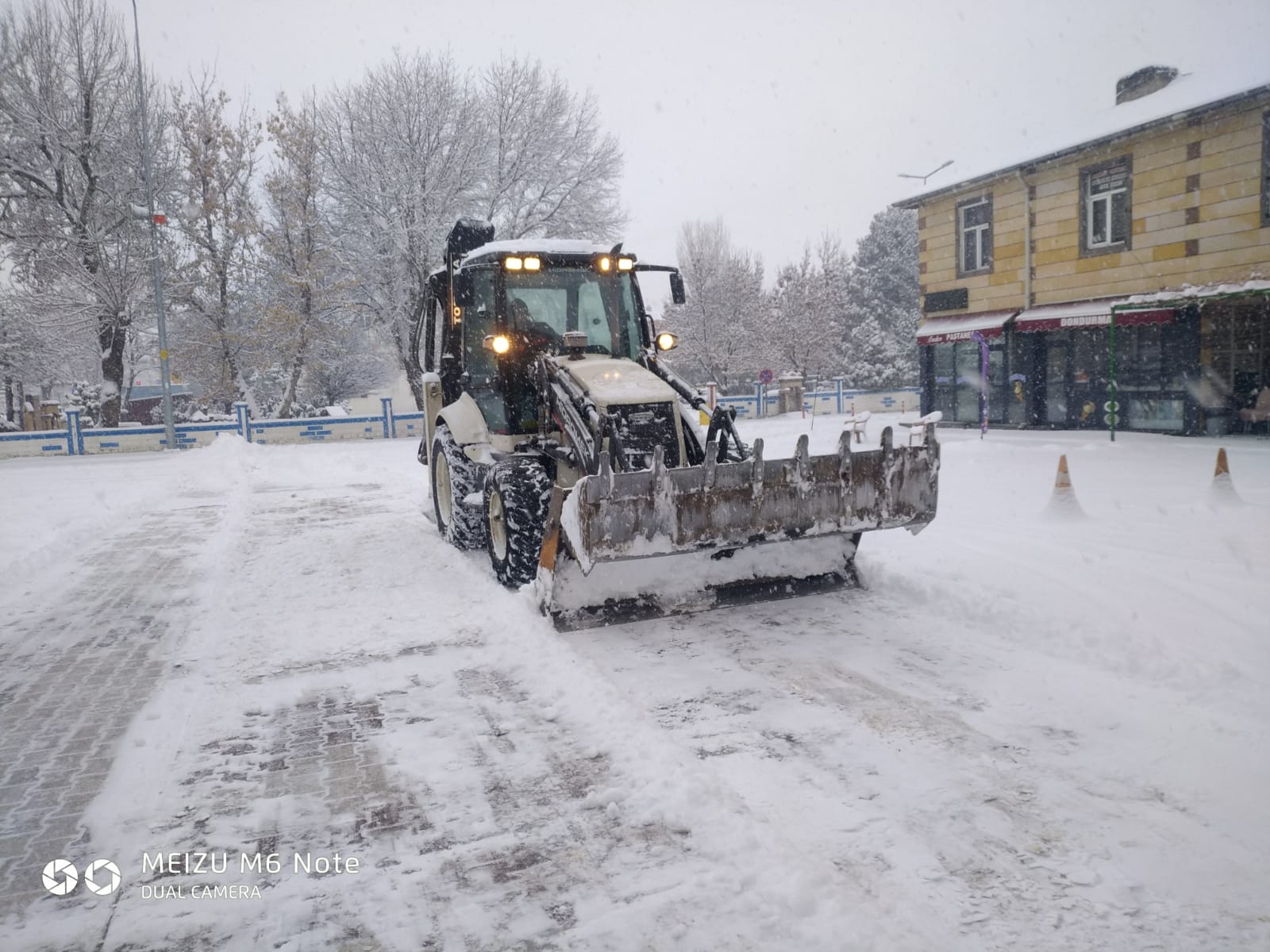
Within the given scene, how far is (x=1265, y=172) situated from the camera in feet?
44.2

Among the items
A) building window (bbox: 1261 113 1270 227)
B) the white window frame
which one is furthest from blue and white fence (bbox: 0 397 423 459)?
building window (bbox: 1261 113 1270 227)

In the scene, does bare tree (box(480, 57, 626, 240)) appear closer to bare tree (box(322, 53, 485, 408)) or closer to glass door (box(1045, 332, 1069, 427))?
bare tree (box(322, 53, 485, 408))

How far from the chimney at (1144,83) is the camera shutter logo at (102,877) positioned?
21.2 meters

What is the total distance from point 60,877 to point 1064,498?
27.3ft

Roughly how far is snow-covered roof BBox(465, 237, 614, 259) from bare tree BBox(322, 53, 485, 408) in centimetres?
2085

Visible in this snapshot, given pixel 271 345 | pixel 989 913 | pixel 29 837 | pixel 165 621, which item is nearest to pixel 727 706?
pixel 989 913

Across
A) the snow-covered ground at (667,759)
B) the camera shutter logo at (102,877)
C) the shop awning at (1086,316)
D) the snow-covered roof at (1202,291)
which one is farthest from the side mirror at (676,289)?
the shop awning at (1086,316)

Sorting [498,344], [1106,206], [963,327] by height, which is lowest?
[498,344]

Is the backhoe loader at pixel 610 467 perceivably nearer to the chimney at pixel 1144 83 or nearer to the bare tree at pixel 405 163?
the chimney at pixel 1144 83

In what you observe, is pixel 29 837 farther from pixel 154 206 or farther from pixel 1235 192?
pixel 154 206

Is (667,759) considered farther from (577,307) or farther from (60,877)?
(577,307)

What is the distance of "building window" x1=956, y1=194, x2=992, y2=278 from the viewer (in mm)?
18516

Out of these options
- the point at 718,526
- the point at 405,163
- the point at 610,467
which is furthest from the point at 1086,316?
the point at 405,163

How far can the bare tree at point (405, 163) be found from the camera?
26688 mm
